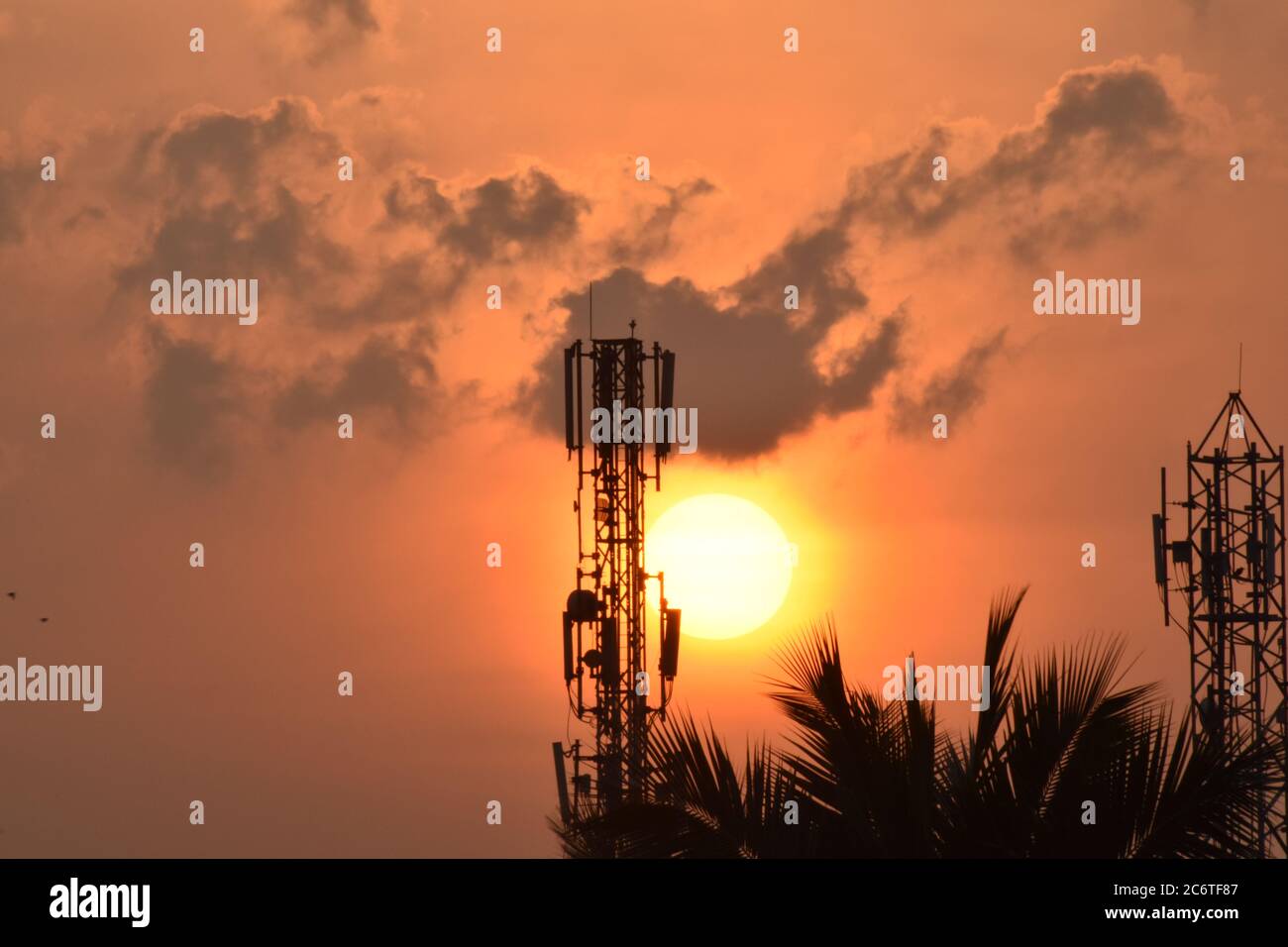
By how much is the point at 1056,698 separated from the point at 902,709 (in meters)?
1.26

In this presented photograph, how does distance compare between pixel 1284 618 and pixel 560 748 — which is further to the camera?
pixel 560 748

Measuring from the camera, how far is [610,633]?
43.2 meters

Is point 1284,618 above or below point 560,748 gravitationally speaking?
above

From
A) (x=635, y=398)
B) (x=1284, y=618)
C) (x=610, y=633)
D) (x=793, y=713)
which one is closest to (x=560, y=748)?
(x=610, y=633)
